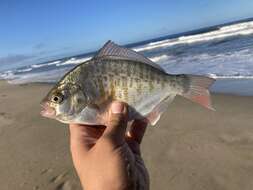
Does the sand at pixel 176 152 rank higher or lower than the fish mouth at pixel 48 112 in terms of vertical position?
lower

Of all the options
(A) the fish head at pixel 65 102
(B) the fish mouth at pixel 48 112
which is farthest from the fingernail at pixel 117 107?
(B) the fish mouth at pixel 48 112

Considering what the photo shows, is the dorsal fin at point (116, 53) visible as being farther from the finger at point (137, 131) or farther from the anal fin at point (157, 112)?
the finger at point (137, 131)

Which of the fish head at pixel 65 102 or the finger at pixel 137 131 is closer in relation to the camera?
the fish head at pixel 65 102

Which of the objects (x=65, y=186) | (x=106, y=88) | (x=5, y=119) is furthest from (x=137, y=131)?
(x=5, y=119)

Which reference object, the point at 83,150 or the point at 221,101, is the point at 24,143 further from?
the point at 83,150

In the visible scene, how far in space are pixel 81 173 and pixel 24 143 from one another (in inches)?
225

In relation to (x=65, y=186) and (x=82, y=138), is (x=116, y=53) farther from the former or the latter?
(x=65, y=186)

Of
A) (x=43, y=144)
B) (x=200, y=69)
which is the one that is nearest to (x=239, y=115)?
(x=43, y=144)

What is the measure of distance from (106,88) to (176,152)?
398 centimetres

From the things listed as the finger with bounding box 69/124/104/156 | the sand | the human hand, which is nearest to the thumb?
the human hand

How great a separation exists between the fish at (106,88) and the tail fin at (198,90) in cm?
23

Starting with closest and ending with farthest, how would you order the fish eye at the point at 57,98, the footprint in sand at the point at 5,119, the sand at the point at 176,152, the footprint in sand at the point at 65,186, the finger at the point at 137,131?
1. the fish eye at the point at 57,98
2. the finger at the point at 137,131
3. the sand at the point at 176,152
4. the footprint in sand at the point at 65,186
5. the footprint in sand at the point at 5,119

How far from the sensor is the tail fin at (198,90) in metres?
3.00

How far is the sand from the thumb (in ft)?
9.48
